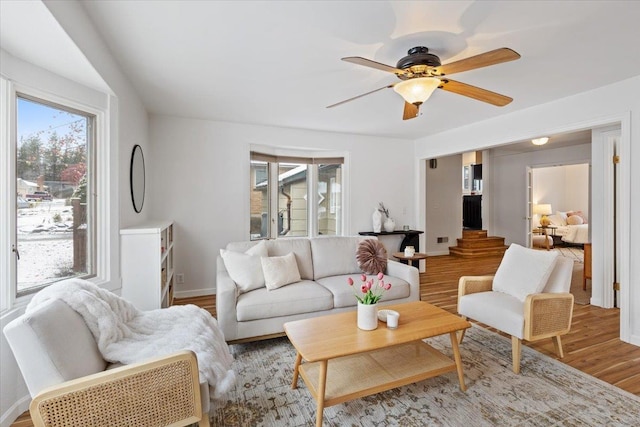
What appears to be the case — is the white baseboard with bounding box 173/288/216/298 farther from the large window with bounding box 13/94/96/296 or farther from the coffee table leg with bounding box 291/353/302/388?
the coffee table leg with bounding box 291/353/302/388

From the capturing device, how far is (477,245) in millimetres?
7219

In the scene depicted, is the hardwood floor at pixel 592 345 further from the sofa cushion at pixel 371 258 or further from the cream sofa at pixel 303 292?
the sofa cushion at pixel 371 258

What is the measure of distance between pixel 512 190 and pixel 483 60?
6.92m

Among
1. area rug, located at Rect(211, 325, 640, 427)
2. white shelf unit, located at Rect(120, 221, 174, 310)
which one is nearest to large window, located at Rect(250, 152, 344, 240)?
white shelf unit, located at Rect(120, 221, 174, 310)

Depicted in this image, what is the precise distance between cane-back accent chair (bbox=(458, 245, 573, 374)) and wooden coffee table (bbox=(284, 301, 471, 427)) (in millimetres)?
520

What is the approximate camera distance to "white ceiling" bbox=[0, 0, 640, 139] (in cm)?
180

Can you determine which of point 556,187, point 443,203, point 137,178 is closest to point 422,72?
point 137,178

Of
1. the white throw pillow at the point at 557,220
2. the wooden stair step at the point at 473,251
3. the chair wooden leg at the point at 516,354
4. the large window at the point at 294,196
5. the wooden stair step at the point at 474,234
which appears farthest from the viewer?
the white throw pillow at the point at 557,220

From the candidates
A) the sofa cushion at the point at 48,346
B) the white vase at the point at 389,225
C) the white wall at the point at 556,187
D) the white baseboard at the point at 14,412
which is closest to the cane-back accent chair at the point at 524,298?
the white vase at the point at 389,225

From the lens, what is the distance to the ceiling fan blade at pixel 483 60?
174 cm

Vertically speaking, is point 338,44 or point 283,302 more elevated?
point 338,44

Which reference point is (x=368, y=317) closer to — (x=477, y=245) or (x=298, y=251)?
(x=298, y=251)

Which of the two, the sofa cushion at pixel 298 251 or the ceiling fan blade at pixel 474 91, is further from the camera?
the sofa cushion at pixel 298 251

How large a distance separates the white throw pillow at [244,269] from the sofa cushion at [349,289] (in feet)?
2.22
